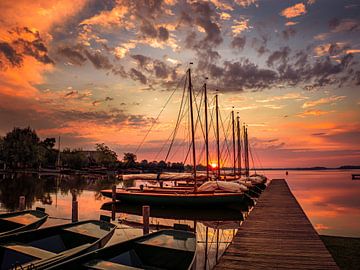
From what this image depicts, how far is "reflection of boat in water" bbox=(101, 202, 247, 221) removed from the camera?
22.5m

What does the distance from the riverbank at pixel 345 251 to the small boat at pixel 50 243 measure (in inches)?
370

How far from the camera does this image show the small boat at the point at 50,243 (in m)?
8.13

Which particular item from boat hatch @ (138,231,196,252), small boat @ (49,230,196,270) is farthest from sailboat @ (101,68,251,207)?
small boat @ (49,230,196,270)

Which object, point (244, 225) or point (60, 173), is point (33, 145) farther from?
point (244, 225)

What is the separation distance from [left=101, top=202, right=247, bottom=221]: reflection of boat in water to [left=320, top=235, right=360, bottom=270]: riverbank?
8.23m

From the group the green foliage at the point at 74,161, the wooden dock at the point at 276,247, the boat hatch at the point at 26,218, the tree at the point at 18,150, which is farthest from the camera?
the green foliage at the point at 74,161

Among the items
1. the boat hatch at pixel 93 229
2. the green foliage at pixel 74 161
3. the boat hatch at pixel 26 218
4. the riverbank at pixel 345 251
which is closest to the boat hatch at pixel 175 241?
the boat hatch at pixel 93 229

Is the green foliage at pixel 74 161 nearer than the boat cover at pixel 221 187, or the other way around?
the boat cover at pixel 221 187

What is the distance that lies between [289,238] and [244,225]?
3066 mm

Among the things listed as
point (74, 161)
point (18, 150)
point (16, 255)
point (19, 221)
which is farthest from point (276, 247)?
point (74, 161)

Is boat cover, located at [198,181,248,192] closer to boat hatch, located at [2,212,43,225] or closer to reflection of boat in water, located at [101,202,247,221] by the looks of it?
reflection of boat in water, located at [101,202,247,221]

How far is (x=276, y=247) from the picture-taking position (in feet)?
36.4

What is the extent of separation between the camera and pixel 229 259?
9625 millimetres

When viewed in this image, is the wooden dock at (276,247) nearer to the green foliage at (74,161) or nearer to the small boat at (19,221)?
the small boat at (19,221)
